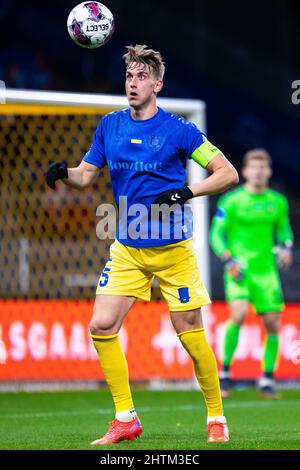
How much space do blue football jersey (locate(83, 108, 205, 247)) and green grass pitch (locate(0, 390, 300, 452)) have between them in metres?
1.11

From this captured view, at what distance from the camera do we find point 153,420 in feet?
23.8

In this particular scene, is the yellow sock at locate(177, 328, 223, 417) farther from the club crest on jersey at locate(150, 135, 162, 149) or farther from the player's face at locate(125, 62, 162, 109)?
the player's face at locate(125, 62, 162, 109)

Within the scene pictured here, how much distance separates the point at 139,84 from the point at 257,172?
4.20 metres

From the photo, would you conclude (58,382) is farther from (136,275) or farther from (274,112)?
(274,112)

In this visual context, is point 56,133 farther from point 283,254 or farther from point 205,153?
point 205,153

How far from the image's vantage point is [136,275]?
577cm

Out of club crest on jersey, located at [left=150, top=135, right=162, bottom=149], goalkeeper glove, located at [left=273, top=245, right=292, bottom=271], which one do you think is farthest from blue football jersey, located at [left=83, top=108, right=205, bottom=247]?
goalkeeper glove, located at [left=273, top=245, right=292, bottom=271]

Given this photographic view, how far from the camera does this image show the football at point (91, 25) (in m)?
6.18

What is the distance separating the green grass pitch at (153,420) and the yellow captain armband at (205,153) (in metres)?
1.44

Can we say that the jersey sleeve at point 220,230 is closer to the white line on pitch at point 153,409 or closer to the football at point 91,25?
the white line on pitch at point 153,409

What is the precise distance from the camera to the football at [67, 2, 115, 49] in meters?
6.18

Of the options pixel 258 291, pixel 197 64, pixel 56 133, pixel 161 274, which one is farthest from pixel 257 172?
pixel 197 64

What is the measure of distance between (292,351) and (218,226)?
75.3 inches
